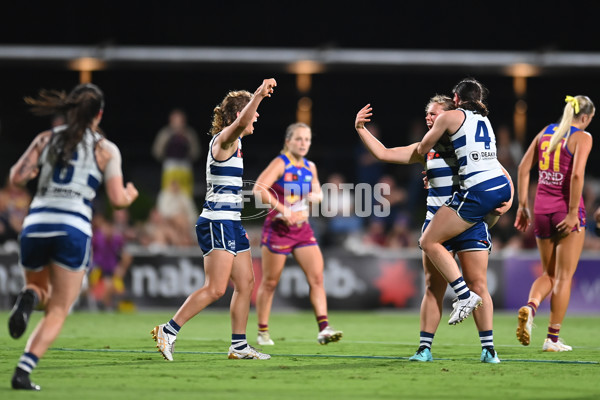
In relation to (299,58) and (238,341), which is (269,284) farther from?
(299,58)

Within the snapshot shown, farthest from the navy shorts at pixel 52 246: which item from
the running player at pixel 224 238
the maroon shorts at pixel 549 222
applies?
the maroon shorts at pixel 549 222

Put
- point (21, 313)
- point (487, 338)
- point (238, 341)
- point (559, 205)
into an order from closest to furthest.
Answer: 1. point (21, 313)
2. point (487, 338)
3. point (238, 341)
4. point (559, 205)

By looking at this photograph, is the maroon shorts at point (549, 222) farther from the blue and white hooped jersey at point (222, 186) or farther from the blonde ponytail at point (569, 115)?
the blue and white hooped jersey at point (222, 186)

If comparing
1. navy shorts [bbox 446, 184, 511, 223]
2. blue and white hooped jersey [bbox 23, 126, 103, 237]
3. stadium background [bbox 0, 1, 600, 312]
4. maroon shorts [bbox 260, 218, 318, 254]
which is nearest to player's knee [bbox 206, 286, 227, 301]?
blue and white hooped jersey [bbox 23, 126, 103, 237]

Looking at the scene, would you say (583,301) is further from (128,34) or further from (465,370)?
(128,34)

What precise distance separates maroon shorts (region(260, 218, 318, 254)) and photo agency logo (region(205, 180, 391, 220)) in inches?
5.9

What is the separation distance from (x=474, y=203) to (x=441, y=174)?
48 cm

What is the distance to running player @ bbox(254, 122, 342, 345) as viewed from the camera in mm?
10344

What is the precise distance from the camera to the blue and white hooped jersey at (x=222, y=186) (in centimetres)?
816

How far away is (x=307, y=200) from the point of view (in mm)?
10688

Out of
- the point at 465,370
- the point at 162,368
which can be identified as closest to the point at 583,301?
the point at 465,370

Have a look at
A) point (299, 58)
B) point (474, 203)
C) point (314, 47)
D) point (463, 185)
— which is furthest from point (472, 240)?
point (314, 47)

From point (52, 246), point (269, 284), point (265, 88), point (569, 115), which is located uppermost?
point (569, 115)

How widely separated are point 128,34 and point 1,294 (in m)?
8.43
